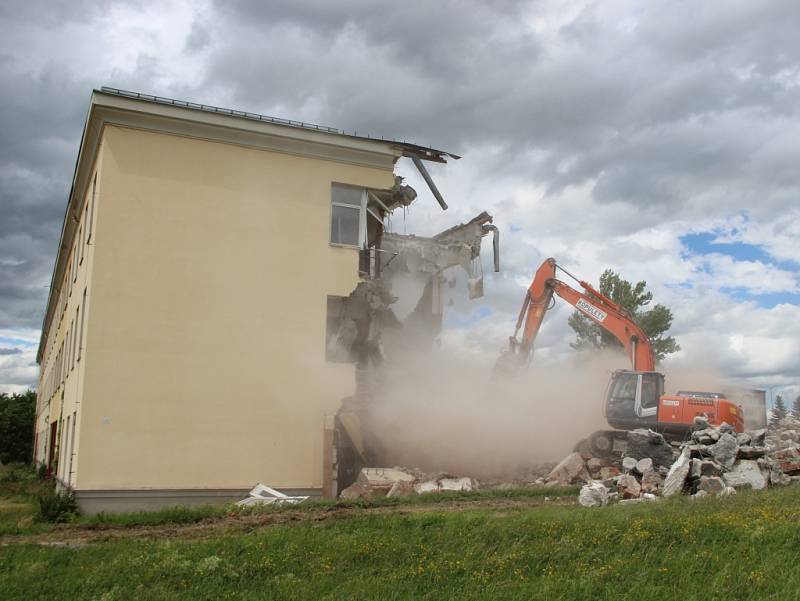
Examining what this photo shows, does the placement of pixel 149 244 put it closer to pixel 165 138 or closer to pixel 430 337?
pixel 165 138

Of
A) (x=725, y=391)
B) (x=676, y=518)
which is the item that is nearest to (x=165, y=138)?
(x=676, y=518)

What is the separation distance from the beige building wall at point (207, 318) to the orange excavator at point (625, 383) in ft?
19.3

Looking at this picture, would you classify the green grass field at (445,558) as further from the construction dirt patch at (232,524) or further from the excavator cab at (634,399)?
the excavator cab at (634,399)

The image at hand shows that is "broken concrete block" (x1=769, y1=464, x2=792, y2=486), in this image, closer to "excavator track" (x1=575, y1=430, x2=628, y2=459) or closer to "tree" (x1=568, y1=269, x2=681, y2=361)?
"excavator track" (x1=575, y1=430, x2=628, y2=459)

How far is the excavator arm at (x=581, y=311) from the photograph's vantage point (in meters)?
21.3

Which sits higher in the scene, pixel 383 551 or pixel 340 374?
pixel 340 374

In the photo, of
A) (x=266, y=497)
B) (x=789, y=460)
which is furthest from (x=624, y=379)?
(x=266, y=497)

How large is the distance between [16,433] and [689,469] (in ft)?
157

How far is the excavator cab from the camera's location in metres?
19.8

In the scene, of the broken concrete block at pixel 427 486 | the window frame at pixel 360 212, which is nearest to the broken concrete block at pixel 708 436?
the broken concrete block at pixel 427 486

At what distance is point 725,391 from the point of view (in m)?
28.8

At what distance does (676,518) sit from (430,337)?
13103mm

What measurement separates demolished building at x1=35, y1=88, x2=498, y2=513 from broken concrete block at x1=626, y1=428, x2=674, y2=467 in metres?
6.72

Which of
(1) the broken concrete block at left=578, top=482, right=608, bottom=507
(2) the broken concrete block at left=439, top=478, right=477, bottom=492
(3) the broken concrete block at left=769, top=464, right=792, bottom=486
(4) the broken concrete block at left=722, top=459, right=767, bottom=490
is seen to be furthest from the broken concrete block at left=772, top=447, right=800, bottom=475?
(2) the broken concrete block at left=439, top=478, right=477, bottom=492
